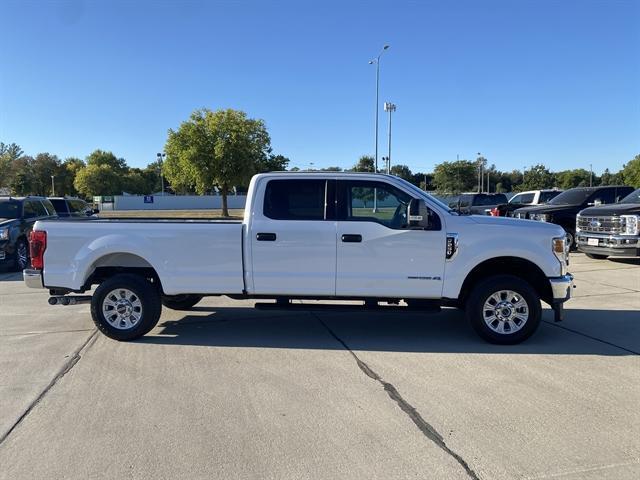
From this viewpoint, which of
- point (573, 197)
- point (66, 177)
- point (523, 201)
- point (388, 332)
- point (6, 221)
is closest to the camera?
A: point (388, 332)

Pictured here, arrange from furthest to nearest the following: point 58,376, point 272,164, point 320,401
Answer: point 272,164 < point 58,376 < point 320,401

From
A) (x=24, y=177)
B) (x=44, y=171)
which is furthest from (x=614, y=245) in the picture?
(x=44, y=171)

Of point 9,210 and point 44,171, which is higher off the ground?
point 44,171

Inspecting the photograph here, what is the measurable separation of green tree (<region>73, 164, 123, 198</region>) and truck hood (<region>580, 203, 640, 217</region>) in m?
91.3

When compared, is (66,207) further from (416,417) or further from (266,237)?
(416,417)

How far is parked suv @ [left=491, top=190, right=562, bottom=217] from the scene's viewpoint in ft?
61.5

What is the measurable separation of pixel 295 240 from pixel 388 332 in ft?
5.84

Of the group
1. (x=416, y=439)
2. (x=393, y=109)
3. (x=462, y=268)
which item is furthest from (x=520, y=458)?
(x=393, y=109)

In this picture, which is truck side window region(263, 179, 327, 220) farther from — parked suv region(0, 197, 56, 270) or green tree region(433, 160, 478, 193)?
green tree region(433, 160, 478, 193)

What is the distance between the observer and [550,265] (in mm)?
5812

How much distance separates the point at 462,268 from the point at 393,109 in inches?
1512

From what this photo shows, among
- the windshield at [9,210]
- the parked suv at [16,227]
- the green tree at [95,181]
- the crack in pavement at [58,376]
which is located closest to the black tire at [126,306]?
the crack in pavement at [58,376]

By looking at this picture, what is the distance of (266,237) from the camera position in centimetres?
597

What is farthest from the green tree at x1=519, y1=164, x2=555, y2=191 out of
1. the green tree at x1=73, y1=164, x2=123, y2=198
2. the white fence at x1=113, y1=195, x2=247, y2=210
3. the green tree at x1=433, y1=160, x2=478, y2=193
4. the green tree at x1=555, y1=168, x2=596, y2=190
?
the green tree at x1=73, y1=164, x2=123, y2=198
